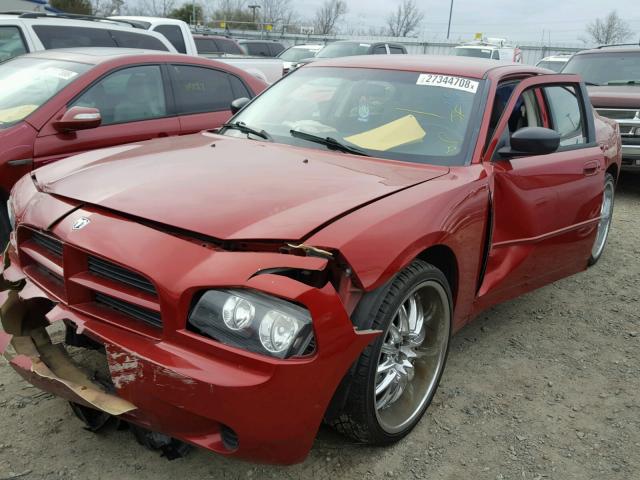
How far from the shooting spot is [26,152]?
411 centimetres

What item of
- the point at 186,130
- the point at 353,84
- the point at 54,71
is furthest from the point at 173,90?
the point at 353,84

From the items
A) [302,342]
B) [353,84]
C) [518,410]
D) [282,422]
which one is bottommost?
[518,410]

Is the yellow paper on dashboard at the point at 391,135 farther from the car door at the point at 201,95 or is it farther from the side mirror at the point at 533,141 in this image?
the car door at the point at 201,95

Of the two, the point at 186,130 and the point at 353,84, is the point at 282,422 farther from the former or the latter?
the point at 186,130

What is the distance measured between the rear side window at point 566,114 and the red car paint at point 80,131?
2.99m

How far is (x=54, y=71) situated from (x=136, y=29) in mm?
3350

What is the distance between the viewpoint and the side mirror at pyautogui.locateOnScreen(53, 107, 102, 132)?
418 centimetres

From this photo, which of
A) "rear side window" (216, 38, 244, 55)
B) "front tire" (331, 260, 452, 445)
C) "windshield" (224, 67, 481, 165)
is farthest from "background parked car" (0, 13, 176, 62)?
"rear side window" (216, 38, 244, 55)

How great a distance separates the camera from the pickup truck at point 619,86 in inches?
295

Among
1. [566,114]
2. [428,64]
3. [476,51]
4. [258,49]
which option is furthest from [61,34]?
[476,51]

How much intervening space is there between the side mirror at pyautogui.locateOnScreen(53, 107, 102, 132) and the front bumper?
7.67ft

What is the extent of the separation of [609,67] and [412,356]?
784 centimetres

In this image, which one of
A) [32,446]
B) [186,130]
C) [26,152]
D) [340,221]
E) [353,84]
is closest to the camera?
[340,221]

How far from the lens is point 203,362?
6.21 ft
